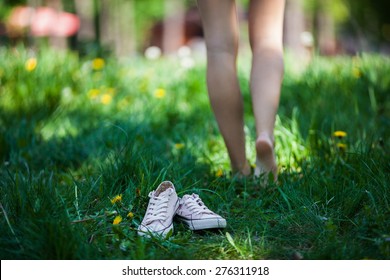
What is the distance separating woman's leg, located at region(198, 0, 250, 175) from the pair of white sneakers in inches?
20.2

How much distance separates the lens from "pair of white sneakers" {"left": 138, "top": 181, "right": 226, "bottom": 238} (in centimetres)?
179

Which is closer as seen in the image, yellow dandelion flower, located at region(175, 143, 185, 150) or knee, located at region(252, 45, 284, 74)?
knee, located at region(252, 45, 284, 74)

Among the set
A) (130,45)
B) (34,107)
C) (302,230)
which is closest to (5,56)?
(34,107)

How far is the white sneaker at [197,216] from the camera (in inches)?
72.4

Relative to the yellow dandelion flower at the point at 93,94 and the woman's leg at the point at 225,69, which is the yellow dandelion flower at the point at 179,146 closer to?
the woman's leg at the point at 225,69

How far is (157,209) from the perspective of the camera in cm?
183

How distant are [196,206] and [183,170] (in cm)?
46

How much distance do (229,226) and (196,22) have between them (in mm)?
28025

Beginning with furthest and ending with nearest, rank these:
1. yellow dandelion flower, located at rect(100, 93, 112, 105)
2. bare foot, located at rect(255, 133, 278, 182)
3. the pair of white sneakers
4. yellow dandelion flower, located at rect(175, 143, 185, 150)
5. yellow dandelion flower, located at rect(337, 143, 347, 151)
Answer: yellow dandelion flower, located at rect(100, 93, 112, 105)
yellow dandelion flower, located at rect(175, 143, 185, 150)
yellow dandelion flower, located at rect(337, 143, 347, 151)
bare foot, located at rect(255, 133, 278, 182)
the pair of white sneakers

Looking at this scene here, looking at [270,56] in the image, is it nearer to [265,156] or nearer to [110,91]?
[265,156]

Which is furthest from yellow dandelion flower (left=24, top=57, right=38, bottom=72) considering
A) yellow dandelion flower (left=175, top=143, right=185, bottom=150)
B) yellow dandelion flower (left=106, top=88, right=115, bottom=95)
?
yellow dandelion flower (left=175, top=143, right=185, bottom=150)

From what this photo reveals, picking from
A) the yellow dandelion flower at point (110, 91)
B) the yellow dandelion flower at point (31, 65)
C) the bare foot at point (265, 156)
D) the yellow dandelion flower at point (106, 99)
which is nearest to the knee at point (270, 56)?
the bare foot at point (265, 156)

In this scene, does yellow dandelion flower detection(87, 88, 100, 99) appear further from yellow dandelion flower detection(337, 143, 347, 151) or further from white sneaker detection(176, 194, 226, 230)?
white sneaker detection(176, 194, 226, 230)
